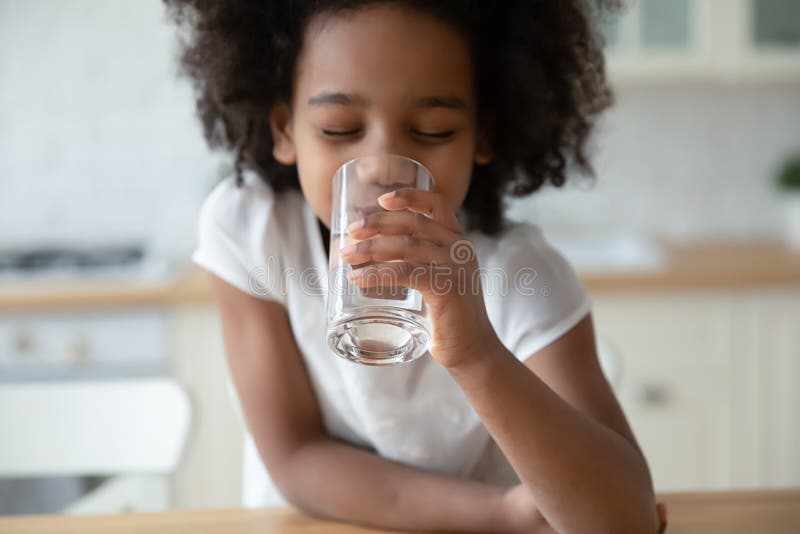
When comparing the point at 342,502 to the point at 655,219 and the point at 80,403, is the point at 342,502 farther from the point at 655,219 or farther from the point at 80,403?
the point at 655,219

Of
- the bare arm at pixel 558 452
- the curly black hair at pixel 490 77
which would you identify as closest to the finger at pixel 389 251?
the bare arm at pixel 558 452

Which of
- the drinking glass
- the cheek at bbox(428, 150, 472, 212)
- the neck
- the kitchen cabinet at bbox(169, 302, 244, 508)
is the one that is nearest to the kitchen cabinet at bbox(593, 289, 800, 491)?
the kitchen cabinet at bbox(169, 302, 244, 508)

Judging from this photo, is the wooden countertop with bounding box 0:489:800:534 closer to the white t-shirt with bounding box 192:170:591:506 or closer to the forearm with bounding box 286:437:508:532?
the forearm with bounding box 286:437:508:532

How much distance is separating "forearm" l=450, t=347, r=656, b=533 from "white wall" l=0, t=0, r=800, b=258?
1798 mm

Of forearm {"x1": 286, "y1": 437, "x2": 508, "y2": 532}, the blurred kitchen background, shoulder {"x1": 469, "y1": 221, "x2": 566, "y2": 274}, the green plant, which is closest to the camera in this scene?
forearm {"x1": 286, "y1": 437, "x2": 508, "y2": 532}

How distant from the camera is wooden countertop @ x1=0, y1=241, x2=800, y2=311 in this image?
2.05 m

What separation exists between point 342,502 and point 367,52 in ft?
1.48

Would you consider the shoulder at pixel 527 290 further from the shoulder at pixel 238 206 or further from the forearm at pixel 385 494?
the shoulder at pixel 238 206

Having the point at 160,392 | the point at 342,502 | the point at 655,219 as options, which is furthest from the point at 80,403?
the point at 655,219

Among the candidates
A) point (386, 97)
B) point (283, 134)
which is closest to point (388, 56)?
Answer: point (386, 97)

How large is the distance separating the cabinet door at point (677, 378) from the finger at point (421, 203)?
1.43m

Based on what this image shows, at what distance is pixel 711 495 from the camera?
97 cm

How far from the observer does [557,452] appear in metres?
0.79

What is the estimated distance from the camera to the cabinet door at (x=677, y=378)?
2104mm
